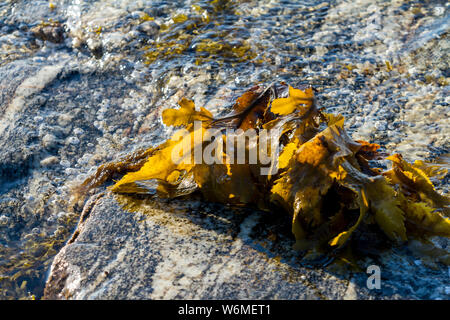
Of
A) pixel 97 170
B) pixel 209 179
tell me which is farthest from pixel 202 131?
pixel 97 170

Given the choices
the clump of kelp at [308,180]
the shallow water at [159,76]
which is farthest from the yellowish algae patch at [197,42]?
the clump of kelp at [308,180]

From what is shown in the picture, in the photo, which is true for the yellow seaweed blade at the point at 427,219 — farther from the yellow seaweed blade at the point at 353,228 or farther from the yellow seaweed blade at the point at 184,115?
the yellow seaweed blade at the point at 184,115

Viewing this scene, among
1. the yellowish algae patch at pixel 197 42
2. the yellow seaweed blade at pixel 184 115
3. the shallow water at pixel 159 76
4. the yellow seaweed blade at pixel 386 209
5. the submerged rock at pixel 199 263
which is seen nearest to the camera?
the submerged rock at pixel 199 263

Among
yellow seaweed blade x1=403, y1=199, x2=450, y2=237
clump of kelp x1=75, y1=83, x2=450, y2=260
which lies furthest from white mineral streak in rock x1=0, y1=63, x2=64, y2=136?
yellow seaweed blade x1=403, y1=199, x2=450, y2=237

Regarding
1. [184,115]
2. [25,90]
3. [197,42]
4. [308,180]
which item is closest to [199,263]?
[308,180]

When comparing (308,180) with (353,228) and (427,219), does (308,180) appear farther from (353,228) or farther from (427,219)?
(427,219)

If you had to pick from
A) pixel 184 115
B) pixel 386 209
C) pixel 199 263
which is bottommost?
pixel 199 263
